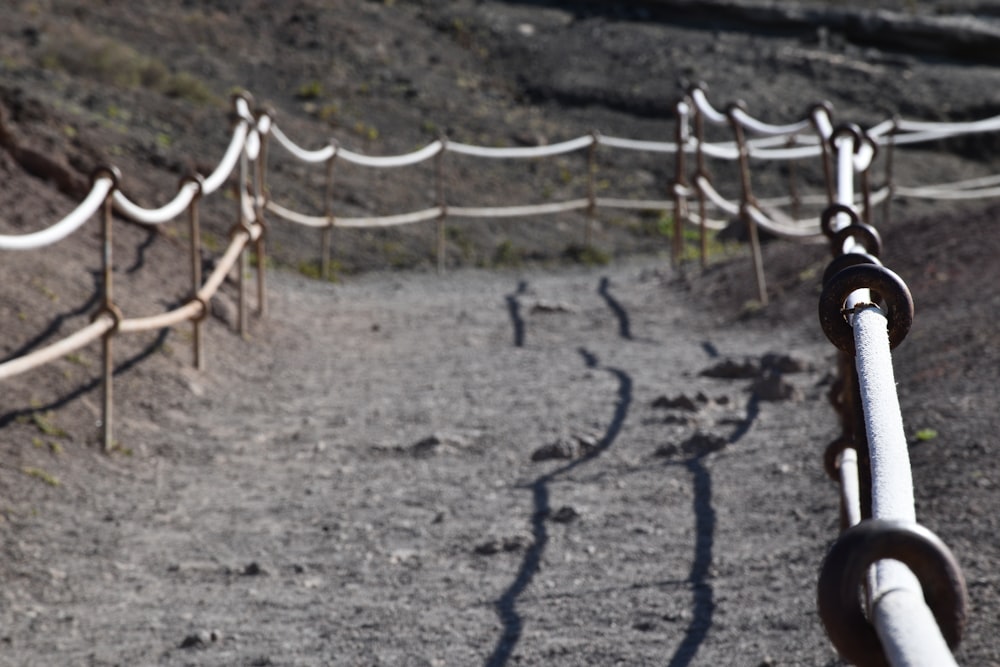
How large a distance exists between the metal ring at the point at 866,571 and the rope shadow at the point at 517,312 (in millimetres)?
6761

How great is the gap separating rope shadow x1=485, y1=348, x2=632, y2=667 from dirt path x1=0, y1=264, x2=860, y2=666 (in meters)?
0.01

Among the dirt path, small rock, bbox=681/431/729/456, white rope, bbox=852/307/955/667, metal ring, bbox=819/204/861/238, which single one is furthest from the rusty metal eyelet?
white rope, bbox=852/307/955/667

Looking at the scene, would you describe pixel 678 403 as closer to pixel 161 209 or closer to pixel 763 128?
pixel 161 209

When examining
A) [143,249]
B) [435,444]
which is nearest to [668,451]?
[435,444]

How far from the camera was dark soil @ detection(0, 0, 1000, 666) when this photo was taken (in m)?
3.70

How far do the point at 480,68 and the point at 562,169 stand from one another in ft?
15.5

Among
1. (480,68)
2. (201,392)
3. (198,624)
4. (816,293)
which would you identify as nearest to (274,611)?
(198,624)

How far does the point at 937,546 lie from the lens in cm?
99

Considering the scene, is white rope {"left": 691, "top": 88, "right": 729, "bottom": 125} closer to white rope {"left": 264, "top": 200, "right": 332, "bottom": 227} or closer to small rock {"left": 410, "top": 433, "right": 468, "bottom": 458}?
white rope {"left": 264, "top": 200, "right": 332, "bottom": 227}

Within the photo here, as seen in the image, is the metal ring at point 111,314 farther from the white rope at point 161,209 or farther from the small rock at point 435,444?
the small rock at point 435,444

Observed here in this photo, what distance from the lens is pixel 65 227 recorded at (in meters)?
4.60

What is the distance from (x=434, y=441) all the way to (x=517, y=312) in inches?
133

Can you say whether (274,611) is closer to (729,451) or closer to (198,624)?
(198,624)

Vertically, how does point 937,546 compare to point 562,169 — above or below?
below
